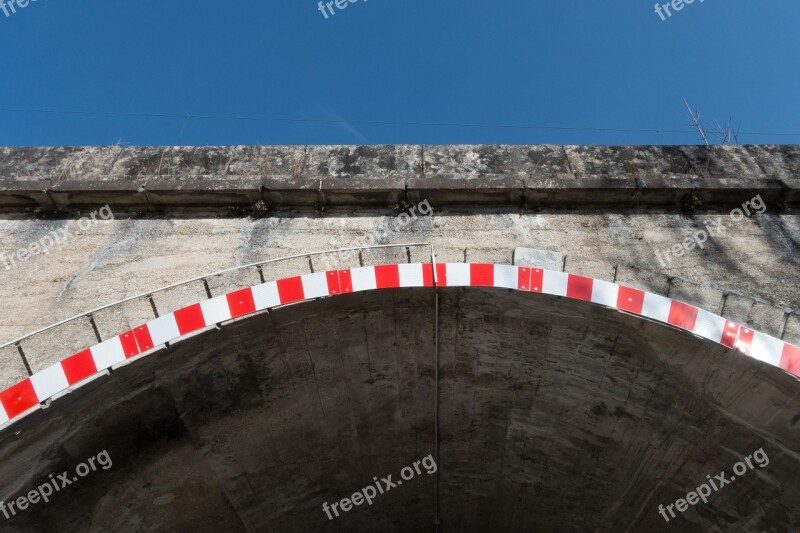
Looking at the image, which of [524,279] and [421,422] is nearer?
[524,279]

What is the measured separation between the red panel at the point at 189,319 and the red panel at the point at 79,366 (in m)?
0.73

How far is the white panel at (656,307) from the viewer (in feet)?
18.3

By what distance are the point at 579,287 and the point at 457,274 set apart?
1099 mm

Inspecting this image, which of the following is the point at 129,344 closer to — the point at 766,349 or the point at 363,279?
the point at 363,279

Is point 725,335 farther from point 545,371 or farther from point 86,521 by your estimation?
point 86,521

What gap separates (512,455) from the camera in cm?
700

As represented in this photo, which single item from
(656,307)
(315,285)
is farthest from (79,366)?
(656,307)

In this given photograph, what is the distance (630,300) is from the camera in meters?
5.69

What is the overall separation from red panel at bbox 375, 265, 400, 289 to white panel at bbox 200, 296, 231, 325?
53.3 inches

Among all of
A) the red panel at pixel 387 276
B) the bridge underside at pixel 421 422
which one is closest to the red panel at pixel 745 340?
the bridge underside at pixel 421 422

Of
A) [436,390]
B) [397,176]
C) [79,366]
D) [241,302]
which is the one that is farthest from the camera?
Result: [397,176]

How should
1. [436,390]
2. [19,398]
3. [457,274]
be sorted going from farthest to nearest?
[436,390]
[457,274]
[19,398]

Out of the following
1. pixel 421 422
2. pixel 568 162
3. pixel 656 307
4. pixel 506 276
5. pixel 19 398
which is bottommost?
pixel 421 422

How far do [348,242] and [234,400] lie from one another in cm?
191
